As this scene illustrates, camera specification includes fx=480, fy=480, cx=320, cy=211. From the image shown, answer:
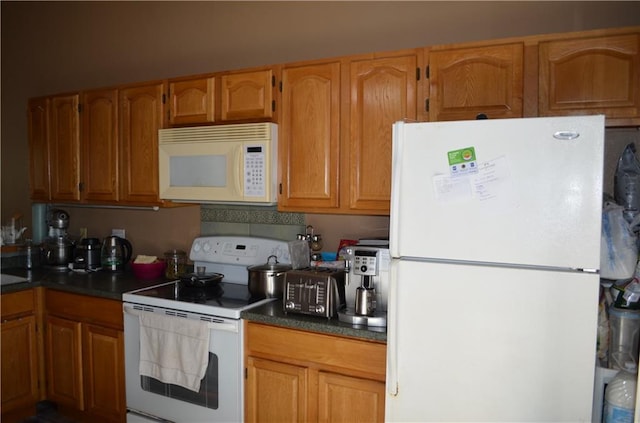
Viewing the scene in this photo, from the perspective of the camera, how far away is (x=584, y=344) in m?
1.51

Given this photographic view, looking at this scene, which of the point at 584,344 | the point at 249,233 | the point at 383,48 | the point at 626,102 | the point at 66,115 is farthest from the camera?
the point at 66,115

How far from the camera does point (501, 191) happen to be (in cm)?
158

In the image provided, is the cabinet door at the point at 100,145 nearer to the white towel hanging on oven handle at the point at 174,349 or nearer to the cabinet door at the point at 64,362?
the cabinet door at the point at 64,362

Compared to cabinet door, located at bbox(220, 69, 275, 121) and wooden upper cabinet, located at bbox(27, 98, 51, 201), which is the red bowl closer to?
wooden upper cabinet, located at bbox(27, 98, 51, 201)

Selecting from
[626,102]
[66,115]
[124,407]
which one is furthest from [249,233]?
[626,102]

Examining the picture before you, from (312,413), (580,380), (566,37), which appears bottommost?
(312,413)

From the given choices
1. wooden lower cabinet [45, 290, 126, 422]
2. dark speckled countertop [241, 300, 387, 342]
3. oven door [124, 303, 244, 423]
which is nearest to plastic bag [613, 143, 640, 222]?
dark speckled countertop [241, 300, 387, 342]

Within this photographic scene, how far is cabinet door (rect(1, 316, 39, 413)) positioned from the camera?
2902mm

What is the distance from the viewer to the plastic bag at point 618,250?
174 cm

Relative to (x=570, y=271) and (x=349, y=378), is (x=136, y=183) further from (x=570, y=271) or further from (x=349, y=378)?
(x=570, y=271)

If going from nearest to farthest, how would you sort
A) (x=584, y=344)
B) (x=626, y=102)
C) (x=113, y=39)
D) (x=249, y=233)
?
(x=584, y=344)
(x=626, y=102)
(x=249, y=233)
(x=113, y=39)

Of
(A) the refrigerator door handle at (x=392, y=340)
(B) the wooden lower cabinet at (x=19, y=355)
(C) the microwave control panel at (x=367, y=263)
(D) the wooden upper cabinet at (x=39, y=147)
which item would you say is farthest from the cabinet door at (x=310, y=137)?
(D) the wooden upper cabinet at (x=39, y=147)

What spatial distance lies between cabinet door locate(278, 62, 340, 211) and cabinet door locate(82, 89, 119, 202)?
1.29 m

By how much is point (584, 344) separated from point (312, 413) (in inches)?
47.0
